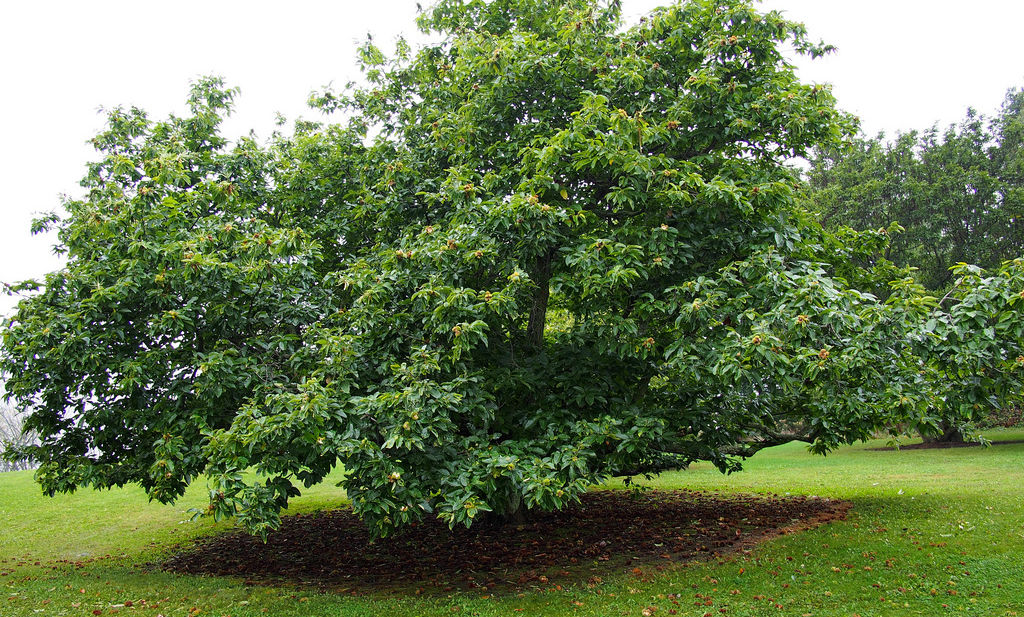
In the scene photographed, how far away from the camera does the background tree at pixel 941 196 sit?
19.5 metres

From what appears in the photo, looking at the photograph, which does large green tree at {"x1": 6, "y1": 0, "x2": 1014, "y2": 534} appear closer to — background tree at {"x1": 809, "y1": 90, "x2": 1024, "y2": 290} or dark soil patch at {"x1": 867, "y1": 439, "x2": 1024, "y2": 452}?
background tree at {"x1": 809, "y1": 90, "x2": 1024, "y2": 290}

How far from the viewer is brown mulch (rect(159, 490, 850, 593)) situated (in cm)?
705

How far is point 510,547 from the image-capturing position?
27.1 ft

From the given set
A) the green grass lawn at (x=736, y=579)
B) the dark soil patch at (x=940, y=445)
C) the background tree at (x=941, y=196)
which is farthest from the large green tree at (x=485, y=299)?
the dark soil patch at (x=940, y=445)

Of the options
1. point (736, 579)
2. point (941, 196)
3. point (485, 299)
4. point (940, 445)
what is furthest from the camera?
point (940, 445)

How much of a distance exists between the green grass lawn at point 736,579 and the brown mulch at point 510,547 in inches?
15.4

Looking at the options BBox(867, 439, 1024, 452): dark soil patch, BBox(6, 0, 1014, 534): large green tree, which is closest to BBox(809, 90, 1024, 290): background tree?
BBox(867, 439, 1024, 452): dark soil patch

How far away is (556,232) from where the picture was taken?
5.68 meters

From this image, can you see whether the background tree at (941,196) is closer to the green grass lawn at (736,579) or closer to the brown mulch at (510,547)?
the green grass lawn at (736,579)

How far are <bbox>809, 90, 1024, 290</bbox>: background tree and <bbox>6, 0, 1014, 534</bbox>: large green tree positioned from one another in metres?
14.9

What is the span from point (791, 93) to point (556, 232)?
292 cm

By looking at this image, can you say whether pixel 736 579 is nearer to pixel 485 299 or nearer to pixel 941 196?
pixel 485 299

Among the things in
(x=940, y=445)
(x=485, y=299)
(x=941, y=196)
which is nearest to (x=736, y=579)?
(x=485, y=299)

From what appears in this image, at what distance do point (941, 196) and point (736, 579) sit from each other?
18.9 meters
